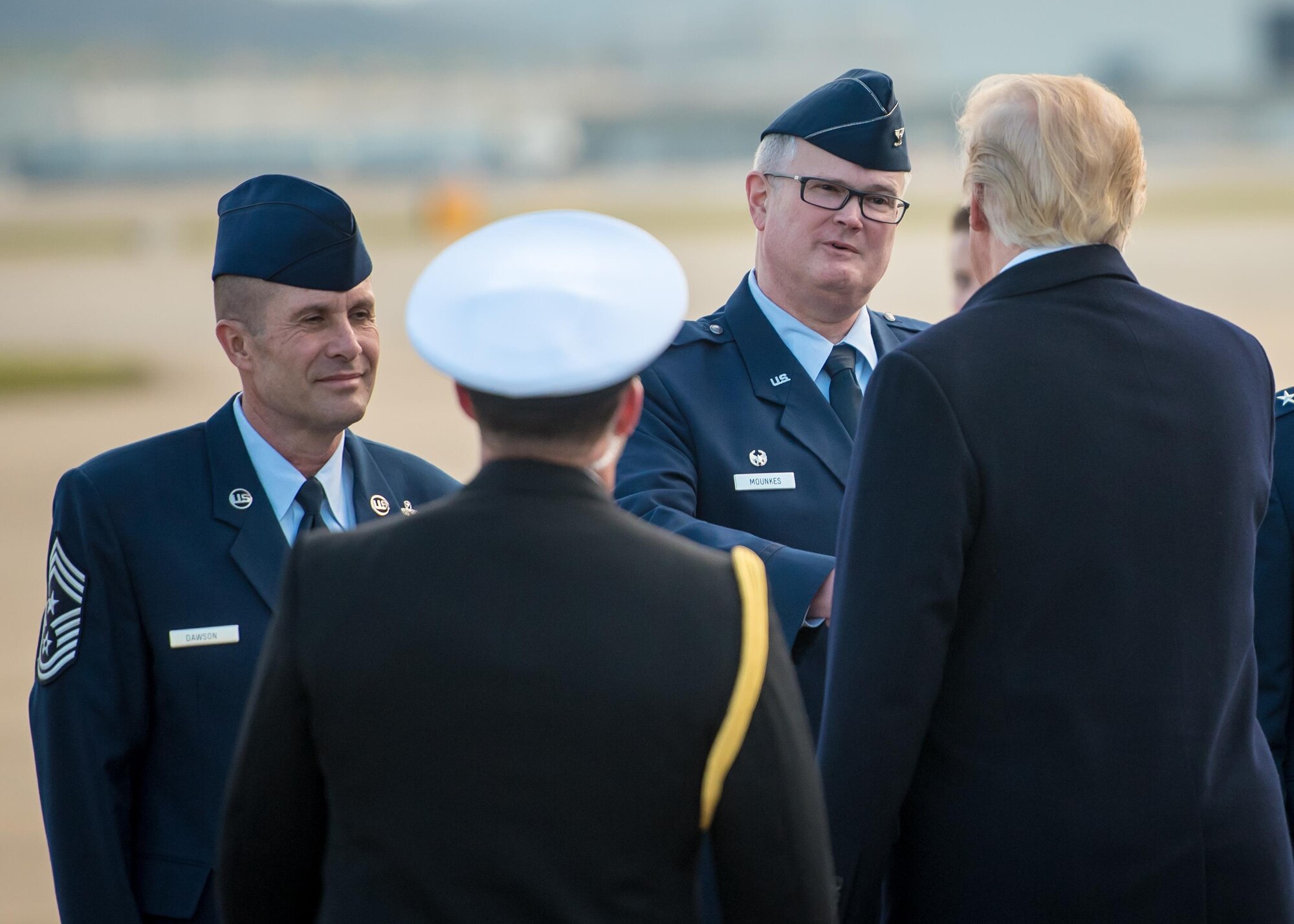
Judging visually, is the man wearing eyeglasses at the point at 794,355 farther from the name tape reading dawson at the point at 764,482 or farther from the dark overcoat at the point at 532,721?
the dark overcoat at the point at 532,721

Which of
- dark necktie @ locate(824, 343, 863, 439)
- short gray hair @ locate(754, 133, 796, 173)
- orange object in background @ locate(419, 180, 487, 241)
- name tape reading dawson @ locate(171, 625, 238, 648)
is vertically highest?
orange object in background @ locate(419, 180, 487, 241)

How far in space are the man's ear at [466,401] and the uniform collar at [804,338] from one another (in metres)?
1.45

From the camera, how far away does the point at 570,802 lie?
148 centimetres

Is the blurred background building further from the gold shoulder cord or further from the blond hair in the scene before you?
the gold shoulder cord

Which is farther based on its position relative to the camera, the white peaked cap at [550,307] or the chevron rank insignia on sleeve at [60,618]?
the chevron rank insignia on sleeve at [60,618]

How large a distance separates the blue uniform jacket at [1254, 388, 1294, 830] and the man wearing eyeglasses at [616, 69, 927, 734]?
2.45 feet

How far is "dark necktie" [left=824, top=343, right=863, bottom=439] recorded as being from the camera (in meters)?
2.95

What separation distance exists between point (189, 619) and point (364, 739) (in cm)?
92

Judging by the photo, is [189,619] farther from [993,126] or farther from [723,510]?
[993,126]

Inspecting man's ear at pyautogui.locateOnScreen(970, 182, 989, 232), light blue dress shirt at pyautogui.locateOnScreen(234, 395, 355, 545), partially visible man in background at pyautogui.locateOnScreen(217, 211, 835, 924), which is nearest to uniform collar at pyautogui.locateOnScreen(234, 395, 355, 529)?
light blue dress shirt at pyautogui.locateOnScreen(234, 395, 355, 545)

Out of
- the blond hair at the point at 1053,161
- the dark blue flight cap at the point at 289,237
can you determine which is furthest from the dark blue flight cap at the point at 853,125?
the dark blue flight cap at the point at 289,237

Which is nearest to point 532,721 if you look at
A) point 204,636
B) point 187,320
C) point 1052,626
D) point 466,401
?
point 466,401

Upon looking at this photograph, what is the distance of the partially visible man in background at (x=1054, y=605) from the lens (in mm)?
1989

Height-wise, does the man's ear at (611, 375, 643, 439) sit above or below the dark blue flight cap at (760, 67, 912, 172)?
below
